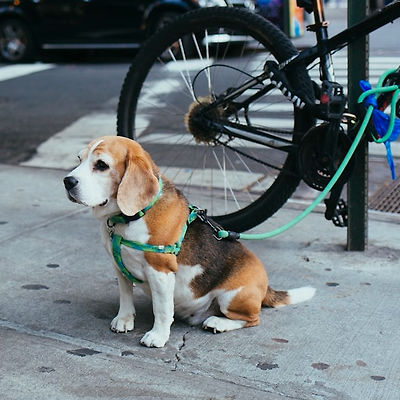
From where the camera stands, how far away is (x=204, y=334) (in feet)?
11.4

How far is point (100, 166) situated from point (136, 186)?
0.17 metres

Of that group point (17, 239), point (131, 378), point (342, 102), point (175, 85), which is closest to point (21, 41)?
point (175, 85)

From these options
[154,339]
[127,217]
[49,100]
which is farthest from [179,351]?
[49,100]

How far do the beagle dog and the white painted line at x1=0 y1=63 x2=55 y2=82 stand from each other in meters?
8.48

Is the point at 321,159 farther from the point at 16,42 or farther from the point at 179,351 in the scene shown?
the point at 16,42

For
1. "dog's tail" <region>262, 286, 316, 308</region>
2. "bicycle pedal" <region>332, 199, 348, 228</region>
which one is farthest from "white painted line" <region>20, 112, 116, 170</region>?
"dog's tail" <region>262, 286, 316, 308</region>

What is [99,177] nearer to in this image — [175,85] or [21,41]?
[175,85]

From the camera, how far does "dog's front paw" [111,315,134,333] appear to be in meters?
3.46

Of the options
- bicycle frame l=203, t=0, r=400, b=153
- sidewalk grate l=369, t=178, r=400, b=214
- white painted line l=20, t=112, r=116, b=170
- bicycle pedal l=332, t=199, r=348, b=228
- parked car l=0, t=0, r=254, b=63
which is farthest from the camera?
parked car l=0, t=0, r=254, b=63

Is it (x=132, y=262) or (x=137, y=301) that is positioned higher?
(x=132, y=262)

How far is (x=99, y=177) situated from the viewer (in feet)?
10.4

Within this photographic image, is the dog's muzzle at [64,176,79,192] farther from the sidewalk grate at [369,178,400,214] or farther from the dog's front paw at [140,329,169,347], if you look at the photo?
the sidewalk grate at [369,178,400,214]

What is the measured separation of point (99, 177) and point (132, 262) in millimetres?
406

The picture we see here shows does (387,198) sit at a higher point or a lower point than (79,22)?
lower
